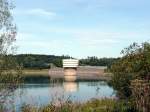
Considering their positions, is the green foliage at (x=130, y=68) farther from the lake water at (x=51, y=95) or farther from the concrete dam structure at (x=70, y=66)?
the concrete dam structure at (x=70, y=66)

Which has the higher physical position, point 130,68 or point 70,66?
point 130,68

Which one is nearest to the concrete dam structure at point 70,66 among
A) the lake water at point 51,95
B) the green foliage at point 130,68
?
the lake water at point 51,95

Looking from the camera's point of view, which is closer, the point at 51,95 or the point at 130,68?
the point at 51,95

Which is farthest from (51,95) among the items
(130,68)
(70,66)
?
(70,66)

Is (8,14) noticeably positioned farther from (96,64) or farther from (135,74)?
(96,64)

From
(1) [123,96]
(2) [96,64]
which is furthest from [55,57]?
(1) [123,96]

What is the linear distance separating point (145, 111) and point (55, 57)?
15400cm

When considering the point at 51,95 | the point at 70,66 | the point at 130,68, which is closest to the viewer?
the point at 51,95

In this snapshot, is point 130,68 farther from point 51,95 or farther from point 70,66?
point 70,66

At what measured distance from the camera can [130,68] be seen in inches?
752

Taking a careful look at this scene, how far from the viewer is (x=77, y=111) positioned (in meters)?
16.5

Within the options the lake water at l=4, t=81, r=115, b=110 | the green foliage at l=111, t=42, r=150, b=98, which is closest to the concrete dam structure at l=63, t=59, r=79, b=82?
the lake water at l=4, t=81, r=115, b=110

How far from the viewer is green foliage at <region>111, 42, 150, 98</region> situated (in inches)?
703

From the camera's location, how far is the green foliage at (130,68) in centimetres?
1784
